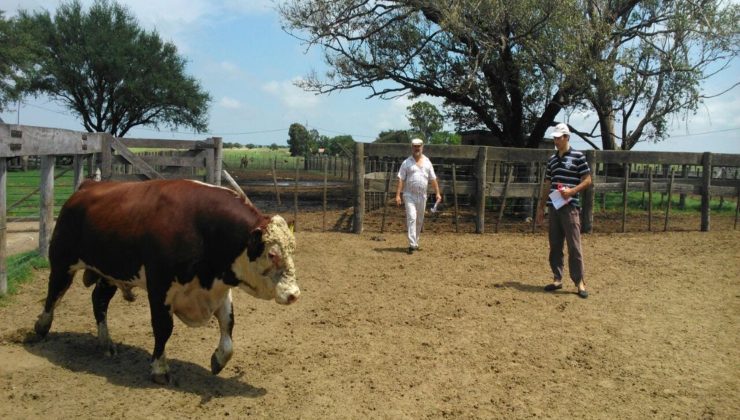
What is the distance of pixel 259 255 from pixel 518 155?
9752 mm

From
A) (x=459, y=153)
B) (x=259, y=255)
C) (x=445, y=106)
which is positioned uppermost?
(x=445, y=106)

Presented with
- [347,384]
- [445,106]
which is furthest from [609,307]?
[445,106]

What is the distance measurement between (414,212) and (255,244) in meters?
5.82

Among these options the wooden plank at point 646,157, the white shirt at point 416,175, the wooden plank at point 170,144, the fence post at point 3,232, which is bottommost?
the fence post at point 3,232

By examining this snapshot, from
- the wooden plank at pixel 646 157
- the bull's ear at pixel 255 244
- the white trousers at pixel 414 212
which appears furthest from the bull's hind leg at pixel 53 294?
the wooden plank at pixel 646 157

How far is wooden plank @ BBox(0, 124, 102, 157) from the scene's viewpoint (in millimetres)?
6203

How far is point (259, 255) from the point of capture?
419 cm

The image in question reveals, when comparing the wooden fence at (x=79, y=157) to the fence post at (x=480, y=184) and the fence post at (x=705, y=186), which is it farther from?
the fence post at (x=705, y=186)

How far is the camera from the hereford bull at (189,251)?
4.18 m

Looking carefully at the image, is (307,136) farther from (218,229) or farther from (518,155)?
(218,229)

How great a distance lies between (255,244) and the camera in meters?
4.16

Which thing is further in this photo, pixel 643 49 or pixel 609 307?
pixel 643 49

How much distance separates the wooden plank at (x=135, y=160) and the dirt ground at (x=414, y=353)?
262 centimetres

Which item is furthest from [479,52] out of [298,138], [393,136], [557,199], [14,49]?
[298,138]
